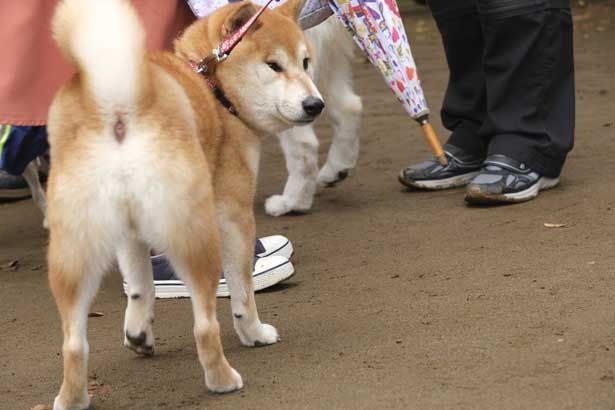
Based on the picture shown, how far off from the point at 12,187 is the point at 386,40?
252 centimetres

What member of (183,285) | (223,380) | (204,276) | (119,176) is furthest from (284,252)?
(119,176)

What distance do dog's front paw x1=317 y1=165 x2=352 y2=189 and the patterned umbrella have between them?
83 centimetres

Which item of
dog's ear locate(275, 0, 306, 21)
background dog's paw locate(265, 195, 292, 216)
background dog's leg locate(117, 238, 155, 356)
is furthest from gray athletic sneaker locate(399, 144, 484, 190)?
background dog's leg locate(117, 238, 155, 356)

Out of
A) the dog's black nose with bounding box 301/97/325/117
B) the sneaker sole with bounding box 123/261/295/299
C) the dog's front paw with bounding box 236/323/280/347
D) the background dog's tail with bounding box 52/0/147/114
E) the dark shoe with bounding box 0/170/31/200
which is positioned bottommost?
the dark shoe with bounding box 0/170/31/200

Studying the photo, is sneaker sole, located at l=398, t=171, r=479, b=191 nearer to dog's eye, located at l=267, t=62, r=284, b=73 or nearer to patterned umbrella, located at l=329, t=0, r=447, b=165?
patterned umbrella, located at l=329, t=0, r=447, b=165

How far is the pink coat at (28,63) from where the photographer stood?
409cm

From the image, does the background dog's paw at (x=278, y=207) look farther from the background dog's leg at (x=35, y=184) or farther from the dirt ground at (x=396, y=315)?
the background dog's leg at (x=35, y=184)

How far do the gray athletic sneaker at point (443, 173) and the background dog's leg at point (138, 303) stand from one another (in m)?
2.37

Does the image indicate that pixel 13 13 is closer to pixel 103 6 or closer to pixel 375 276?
pixel 103 6

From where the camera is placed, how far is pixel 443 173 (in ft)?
18.9

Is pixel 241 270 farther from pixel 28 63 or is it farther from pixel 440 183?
pixel 440 183

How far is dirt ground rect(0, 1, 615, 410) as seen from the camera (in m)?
3.14

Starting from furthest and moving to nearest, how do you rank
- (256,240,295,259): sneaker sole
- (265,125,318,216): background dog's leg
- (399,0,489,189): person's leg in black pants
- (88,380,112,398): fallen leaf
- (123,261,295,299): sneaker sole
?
(399,0,489,189): person's leg in black pants < (265,125,318,216): background dog's leg < (256,240,295,259): sneaker sole < (123,261,295,299): sneaker sole < (88,380,112,398): fallen leaf

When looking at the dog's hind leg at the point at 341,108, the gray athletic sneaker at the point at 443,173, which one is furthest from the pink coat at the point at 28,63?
the gray athletic sneaker at the point at 443,173
